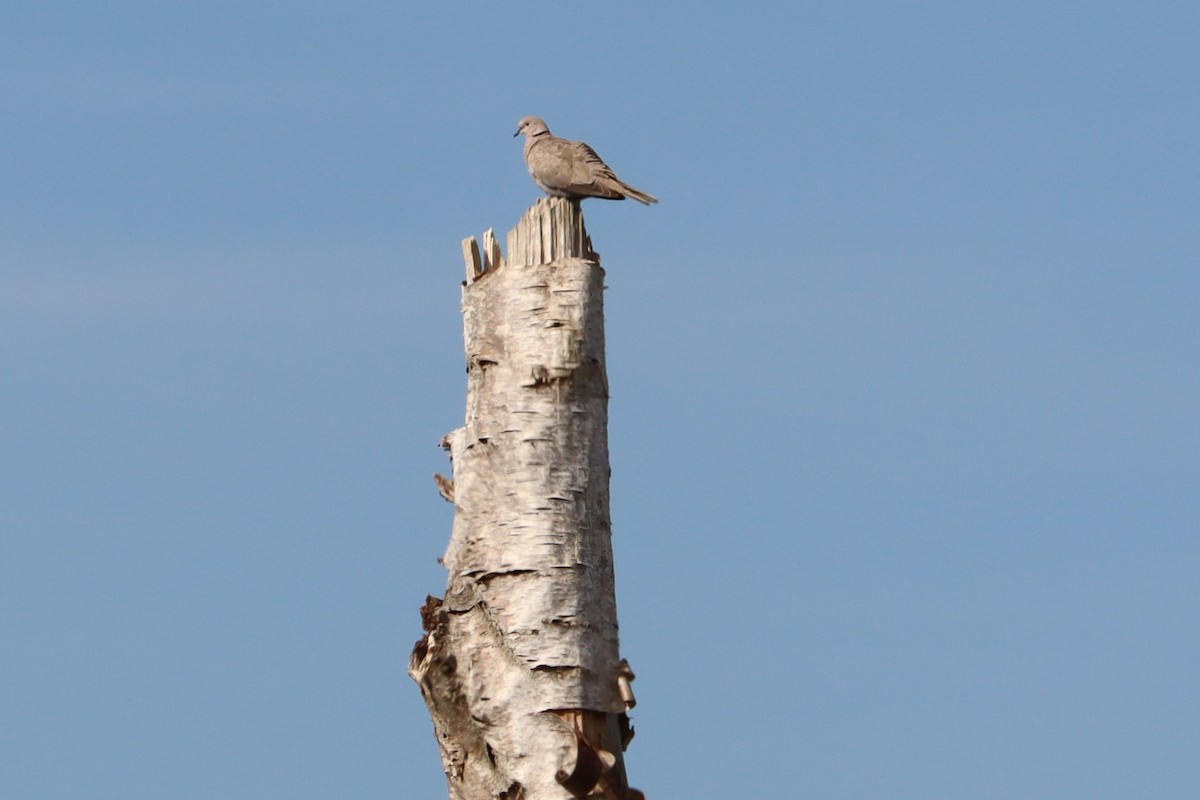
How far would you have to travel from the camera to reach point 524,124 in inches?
477

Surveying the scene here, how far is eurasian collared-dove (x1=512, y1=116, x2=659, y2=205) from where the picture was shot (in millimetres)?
9992

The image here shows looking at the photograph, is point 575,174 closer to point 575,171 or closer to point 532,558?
point 575,171

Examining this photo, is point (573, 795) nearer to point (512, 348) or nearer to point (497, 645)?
point (497, 645)

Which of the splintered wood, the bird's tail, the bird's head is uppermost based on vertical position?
the bird's head

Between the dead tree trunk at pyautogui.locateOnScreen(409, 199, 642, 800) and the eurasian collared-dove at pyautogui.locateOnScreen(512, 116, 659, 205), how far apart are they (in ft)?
6.17

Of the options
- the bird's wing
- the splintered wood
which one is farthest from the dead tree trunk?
the bird's wing

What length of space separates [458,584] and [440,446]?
951 mm

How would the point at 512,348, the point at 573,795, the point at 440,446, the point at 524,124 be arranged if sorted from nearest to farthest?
1. the point at 573,795
2. the point at 512,348
3. the point at 440,446
4. the point at 524,124

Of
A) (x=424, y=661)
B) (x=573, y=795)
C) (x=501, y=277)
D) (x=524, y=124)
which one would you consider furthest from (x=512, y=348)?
(x=524, y=124)

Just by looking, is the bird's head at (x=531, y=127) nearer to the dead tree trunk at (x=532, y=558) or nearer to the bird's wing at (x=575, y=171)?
the bird's wing at (x=575, y=171)

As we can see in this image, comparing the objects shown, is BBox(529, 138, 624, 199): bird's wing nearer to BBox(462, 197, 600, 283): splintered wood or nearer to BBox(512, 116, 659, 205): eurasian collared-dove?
BBox(512, 116, 659, 205): eurasian collared-dove

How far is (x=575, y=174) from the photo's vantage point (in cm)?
1001

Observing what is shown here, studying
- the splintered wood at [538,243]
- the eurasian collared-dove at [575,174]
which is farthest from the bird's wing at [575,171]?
the splintered wood at [538,243]

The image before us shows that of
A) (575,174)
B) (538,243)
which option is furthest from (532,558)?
(575,174)
